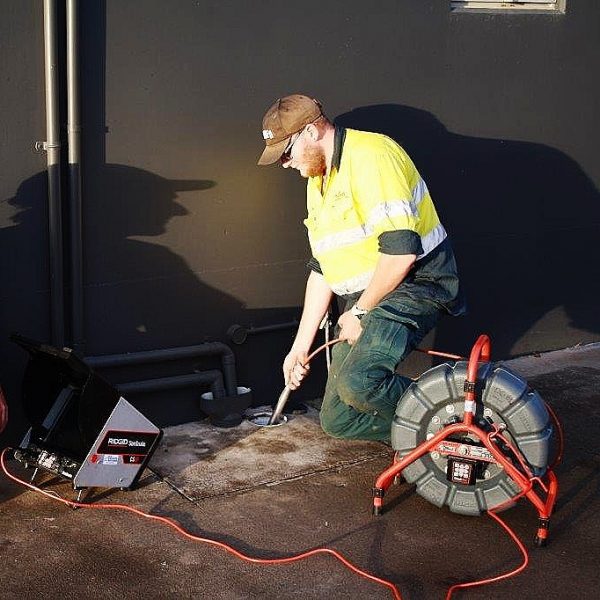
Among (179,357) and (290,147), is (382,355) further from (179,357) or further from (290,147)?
(179,357)

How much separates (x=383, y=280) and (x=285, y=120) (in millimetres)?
825

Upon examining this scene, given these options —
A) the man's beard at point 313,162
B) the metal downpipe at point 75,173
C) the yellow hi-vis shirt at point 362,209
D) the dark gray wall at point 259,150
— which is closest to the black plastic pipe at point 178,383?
the dark gray wall at point 259,150

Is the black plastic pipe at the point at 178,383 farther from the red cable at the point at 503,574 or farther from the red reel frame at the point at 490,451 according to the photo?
the red cable at the point at 503,574

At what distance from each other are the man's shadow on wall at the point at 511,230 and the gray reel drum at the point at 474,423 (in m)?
1.90

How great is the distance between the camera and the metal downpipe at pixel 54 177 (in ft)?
15.4

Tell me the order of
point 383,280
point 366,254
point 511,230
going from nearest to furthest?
point 383,280 < point 366,254 < point 511,230

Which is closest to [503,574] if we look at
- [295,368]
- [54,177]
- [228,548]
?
[228,548]

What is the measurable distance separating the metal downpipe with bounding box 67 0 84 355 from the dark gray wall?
8cm

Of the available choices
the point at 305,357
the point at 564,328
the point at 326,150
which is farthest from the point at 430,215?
the point at 564,328

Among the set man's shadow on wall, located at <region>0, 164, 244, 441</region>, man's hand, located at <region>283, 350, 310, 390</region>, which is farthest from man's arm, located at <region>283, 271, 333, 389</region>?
man's shadow on wall, located at <region>0, 164, 244, 441</region>

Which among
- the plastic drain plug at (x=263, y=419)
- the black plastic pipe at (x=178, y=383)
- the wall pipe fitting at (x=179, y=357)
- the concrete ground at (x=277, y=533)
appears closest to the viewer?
the concrete ground at (x=277, y=533)

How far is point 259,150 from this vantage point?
5.45m

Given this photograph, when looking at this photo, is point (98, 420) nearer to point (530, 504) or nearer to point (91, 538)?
point (91, 538)

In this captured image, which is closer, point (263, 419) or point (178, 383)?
point (178, 383)
